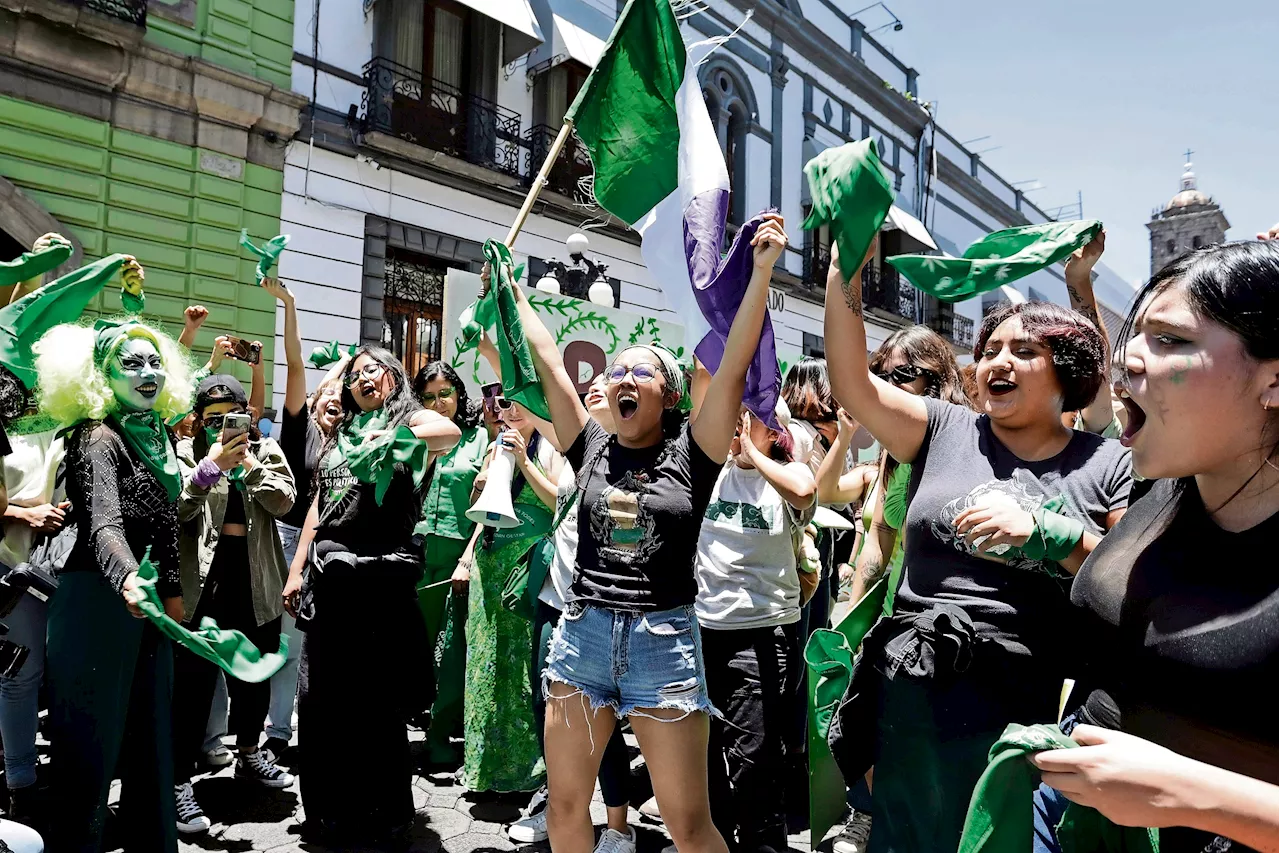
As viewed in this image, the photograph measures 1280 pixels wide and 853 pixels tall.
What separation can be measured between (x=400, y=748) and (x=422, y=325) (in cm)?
899

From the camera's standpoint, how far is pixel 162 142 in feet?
31.0

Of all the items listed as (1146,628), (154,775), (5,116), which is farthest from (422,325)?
(1146,628)

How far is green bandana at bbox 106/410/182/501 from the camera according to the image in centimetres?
312

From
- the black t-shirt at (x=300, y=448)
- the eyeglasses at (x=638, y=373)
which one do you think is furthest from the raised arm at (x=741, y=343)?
the black t-shirt at (x=300, y=448)

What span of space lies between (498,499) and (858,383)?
2.21 m

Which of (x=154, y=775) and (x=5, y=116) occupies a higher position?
(x=5, y=116)

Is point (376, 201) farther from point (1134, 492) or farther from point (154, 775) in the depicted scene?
point (1134, 492)

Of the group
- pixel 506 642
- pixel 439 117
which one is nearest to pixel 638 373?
pixel 506 642

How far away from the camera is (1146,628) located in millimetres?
1319

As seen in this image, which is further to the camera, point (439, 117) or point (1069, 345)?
point (439, 117)

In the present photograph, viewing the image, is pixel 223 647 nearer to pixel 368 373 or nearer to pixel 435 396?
pixel 368 373

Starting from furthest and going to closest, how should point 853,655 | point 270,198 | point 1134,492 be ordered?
point 270,198, point 853,655, point 1134,492

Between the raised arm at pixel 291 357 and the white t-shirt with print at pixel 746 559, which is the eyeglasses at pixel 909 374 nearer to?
the white t-shirt with print at pixel 746 559

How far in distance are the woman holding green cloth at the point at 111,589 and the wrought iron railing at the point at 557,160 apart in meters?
10.0
